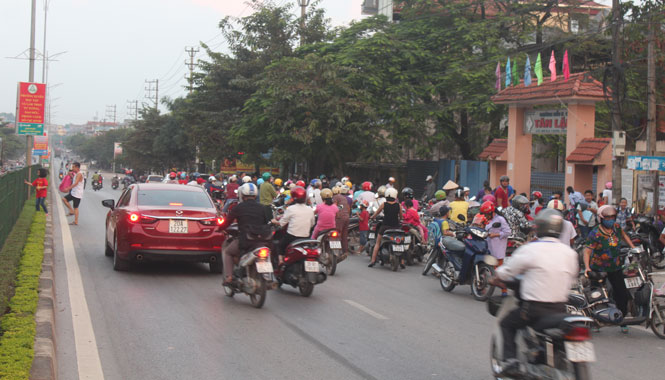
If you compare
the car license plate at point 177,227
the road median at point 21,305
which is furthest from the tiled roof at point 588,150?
the road median at point 21,305

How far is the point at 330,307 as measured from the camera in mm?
9734

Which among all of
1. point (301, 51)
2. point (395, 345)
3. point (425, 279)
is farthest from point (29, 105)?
point (395, 345)

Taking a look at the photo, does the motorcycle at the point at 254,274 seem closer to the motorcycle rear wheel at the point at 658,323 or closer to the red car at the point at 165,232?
the red car at the point at 165,232

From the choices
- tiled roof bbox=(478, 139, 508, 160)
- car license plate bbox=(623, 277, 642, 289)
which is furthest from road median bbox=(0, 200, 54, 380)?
tiled roof bbox=(478, 139, 508, 160)

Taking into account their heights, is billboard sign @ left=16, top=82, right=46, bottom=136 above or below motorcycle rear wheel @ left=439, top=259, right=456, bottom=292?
above

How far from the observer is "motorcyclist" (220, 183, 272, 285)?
9.48 metres

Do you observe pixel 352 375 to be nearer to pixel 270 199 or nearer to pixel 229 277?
pixel 229 277

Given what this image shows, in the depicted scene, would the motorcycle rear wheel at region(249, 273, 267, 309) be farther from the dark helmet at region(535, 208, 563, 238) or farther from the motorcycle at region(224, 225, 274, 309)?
the dark helmet at region(535, 208, 563, 238)

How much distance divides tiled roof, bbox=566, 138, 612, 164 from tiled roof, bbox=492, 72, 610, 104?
4.44 feet

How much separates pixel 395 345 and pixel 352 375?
133cm

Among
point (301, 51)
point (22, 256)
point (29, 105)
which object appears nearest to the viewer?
point (22, 256)

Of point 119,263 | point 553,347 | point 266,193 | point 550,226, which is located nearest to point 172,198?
point 119,263

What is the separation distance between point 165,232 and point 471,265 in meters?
4.84

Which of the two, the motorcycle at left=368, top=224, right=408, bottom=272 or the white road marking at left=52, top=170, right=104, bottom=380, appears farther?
the motorcycle at left=368, top=224, right=408, bottom=272
